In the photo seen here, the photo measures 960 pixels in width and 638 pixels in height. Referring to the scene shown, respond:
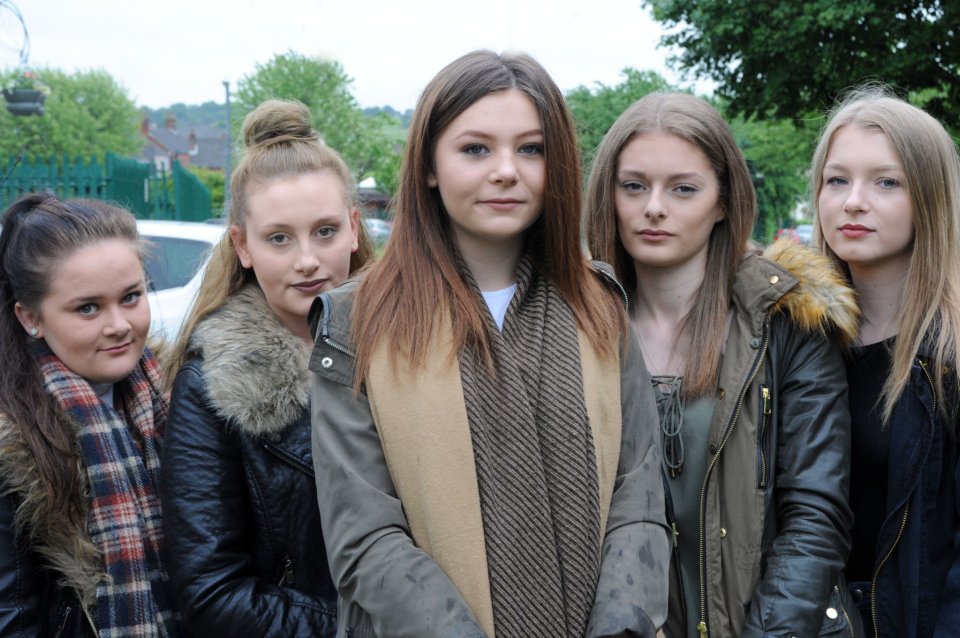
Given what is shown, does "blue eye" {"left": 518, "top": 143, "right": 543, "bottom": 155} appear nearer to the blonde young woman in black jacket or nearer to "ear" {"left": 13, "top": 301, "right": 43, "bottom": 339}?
the blonde young woman in black jacket

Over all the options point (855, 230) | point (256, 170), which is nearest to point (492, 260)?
point (256, 170)

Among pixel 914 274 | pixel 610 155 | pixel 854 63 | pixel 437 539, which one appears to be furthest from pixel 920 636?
pixel 854 63

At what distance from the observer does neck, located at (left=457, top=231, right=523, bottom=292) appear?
2229 mm

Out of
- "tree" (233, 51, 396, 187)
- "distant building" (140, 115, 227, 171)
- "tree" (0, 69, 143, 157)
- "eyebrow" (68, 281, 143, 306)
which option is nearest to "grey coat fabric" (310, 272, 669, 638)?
"eyebrow" (68, 281, 143, 306)

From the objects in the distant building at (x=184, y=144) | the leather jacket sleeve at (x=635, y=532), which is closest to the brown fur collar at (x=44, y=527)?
the leather jacket sleeve at (x=635, y=532)

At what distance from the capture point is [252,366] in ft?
7.83

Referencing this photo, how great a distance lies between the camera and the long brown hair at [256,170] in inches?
104

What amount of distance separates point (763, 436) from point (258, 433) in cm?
139

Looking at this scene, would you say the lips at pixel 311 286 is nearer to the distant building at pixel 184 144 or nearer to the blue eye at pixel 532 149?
the blue eye at pixel 532 149

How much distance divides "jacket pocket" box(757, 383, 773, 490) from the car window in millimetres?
5634

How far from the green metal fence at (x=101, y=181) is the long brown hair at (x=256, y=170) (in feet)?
23.7

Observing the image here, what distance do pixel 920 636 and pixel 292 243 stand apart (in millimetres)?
2125

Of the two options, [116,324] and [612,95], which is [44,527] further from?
[612,95]

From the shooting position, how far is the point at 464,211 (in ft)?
6.95
